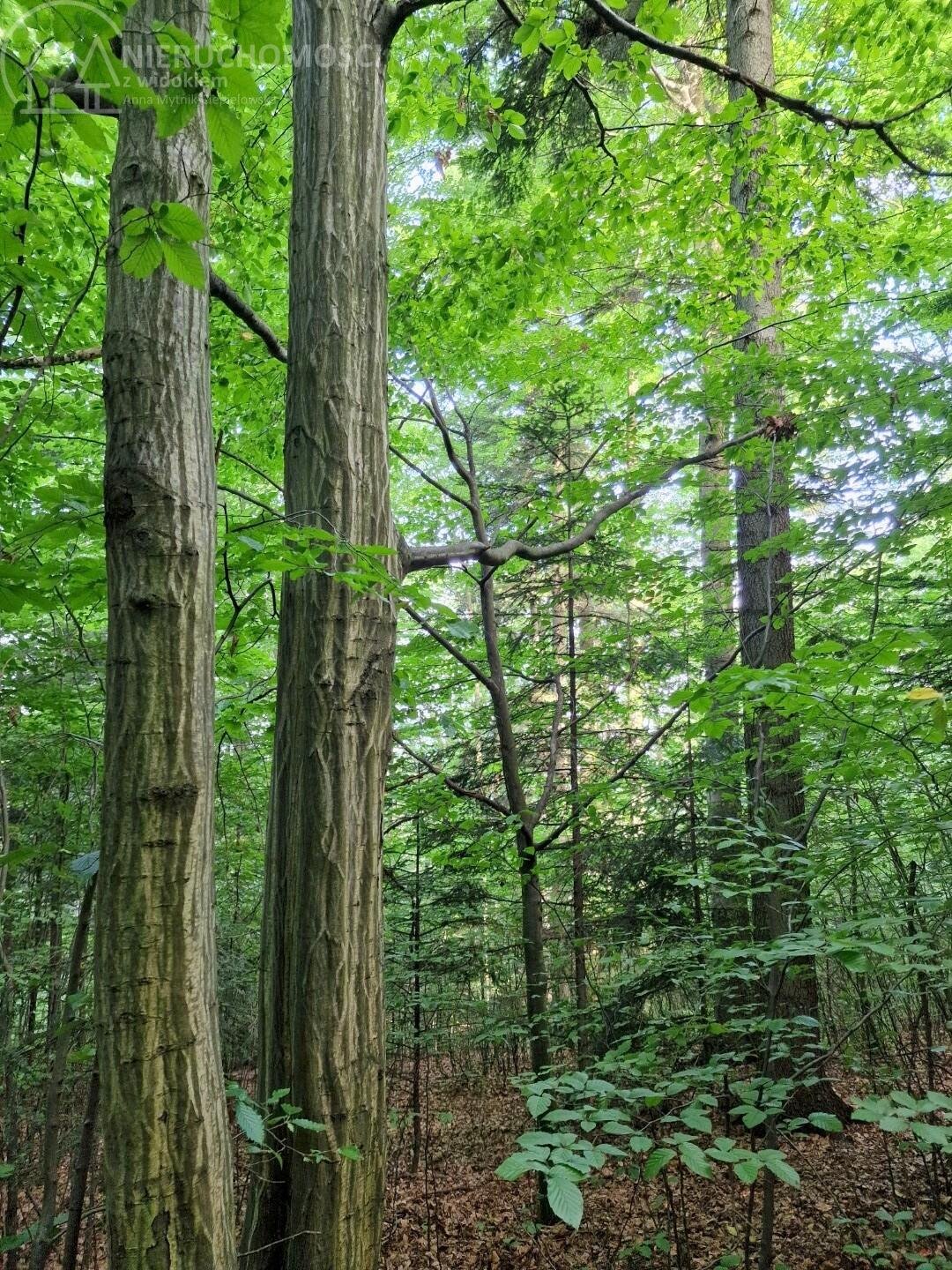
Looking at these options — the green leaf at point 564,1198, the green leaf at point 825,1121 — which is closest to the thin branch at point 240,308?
the green leaf at point 564,1198

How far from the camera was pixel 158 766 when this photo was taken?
1574mm

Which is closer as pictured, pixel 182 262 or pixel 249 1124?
pixel 182 262

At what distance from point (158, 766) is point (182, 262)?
0.99 meters

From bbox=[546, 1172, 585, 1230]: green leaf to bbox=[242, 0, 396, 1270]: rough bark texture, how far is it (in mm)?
770

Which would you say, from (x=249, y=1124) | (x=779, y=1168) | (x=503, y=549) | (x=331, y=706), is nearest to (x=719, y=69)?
(x=503, y=549)

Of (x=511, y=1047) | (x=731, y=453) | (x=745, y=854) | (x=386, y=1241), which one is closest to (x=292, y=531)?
(x=745, y=854)

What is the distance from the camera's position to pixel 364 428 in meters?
2.78

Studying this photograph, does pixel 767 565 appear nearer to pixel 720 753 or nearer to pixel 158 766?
pixel 720 753

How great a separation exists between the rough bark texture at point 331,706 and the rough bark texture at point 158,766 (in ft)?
2.09

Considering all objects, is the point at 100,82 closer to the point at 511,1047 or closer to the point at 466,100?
the point at 466,100

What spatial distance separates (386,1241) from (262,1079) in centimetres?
296

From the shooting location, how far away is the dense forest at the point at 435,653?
1623 mm

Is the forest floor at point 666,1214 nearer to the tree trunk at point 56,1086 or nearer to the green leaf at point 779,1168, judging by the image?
the green leaf at point 779,1168

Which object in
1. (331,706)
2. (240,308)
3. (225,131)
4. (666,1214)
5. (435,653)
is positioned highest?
(240,308)
